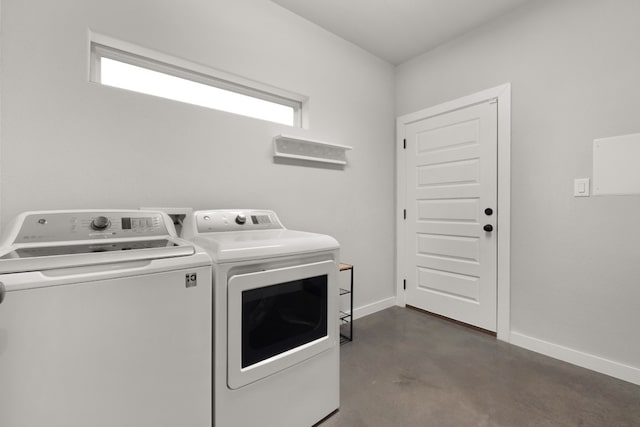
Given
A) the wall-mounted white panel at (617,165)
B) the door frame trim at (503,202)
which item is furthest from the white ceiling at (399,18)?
the wall-mounted white panel at (617,165)

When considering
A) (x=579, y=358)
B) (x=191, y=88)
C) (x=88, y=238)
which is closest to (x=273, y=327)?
(x=88, y=238)

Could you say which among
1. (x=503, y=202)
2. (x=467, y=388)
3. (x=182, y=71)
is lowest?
(x=467, y=388)

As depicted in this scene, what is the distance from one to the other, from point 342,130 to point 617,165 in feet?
6.41

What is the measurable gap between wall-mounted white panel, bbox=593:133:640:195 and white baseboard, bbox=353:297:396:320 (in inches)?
77.0

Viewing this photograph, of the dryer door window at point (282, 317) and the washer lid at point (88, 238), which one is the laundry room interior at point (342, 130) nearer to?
the washer lid at point (88, 238)

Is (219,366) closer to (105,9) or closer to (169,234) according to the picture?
(169,234)

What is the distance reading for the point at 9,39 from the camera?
1319mm

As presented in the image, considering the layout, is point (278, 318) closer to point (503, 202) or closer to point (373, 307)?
point (373, 307)

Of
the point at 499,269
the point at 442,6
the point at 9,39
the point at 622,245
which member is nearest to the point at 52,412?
the point at 9,39

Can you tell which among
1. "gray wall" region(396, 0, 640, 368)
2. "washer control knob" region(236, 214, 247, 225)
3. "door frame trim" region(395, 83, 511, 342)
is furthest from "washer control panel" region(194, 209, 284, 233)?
"gray wall" region(396, 0, 640, 368)

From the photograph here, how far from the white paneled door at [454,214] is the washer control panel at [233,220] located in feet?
5.60

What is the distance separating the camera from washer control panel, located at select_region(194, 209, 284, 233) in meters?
1.59

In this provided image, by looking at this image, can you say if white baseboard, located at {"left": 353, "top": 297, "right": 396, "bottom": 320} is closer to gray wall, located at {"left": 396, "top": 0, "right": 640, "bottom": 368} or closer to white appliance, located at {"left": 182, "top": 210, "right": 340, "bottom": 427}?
gray wall, located at {"left": 396, "top": 0, "right": 640, "bottom": 368}

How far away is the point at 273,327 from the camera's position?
1.29 meters
